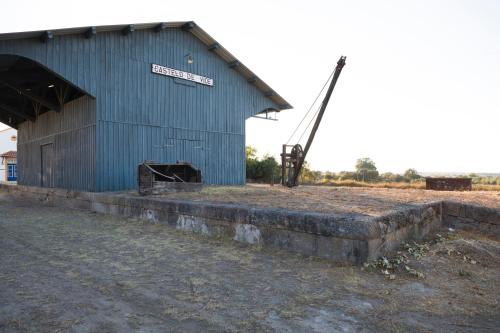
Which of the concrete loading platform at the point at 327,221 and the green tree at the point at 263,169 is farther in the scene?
the green tree at the point at 263,169

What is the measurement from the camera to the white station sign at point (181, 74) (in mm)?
13305

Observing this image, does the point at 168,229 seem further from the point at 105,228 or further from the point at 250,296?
the point at 250,296

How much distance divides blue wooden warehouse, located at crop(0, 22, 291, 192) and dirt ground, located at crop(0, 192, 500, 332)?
22.3 feet

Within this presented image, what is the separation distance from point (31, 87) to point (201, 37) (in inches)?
295

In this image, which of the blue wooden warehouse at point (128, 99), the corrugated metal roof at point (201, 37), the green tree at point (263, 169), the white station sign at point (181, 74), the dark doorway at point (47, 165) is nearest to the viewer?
the corrugated metal roof at point (201, 37)

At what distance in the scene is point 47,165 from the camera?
1595 cm

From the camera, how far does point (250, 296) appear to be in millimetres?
3557

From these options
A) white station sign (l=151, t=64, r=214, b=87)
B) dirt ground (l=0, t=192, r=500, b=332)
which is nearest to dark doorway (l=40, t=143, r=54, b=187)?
white station sign (l=151, t=64, r=214, b=87)

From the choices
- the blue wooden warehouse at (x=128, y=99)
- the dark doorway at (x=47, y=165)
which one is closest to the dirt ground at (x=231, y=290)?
the blue wooden warehouse at (x=128, y=99)

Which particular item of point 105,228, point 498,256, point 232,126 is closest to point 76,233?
point 105,228

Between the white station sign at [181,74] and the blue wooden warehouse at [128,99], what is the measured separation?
1.6 inches

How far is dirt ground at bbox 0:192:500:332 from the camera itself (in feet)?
9.66

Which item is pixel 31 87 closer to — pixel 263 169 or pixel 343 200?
pixel 263 169

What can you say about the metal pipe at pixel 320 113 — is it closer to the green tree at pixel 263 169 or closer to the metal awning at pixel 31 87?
the green tree at pixel 263 169
